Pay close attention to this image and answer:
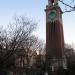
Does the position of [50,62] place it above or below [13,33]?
below

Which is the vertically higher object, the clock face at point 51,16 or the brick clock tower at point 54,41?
the clock face at point 51,16

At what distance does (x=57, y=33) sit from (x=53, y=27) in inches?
121

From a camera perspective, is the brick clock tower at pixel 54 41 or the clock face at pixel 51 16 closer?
the brick clock tower at pixel 54 41

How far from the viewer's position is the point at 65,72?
27266 mm

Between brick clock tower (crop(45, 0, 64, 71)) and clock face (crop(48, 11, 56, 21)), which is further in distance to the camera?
clock face (crop(48, 11, 56, 21))

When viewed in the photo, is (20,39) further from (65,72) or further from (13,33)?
(65,72)

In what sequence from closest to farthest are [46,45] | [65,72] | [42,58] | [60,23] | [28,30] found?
1. [65,72]
2. [28,30]
3. [42,58]
4. [46,45]
5. [60,23]

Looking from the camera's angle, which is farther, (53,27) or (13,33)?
(53,27)

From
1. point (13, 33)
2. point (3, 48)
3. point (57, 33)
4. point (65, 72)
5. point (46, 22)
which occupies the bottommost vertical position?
point (65, 72)

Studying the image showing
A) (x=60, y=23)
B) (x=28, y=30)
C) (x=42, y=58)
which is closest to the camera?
(x=28, y=30)

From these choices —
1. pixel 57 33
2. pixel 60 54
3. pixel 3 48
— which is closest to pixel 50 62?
pixel 60 54

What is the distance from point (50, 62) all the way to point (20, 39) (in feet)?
142

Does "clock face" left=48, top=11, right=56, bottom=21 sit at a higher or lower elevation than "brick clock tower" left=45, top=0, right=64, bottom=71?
higher

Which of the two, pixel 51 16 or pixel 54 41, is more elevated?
pixel 51 16
